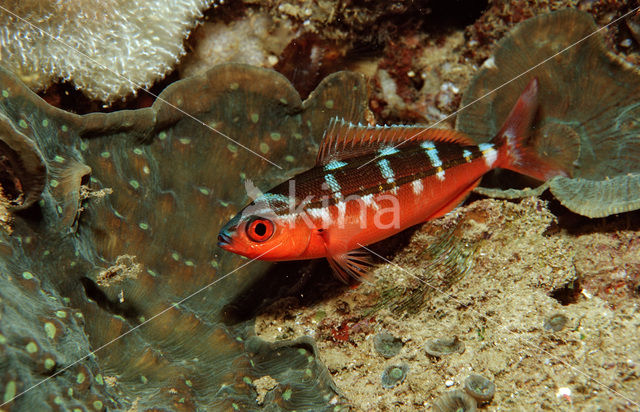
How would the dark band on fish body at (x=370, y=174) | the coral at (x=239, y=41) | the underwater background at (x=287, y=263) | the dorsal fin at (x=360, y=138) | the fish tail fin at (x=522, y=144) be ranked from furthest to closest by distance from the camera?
the coral at (x=239, y=41) → the fish tail fin at (x=522, y=144) → the dorsal fin at (x=360, y=138) → the dark band on fish body at (x=370, y=174) → the underwater background at (x=287, y=263)

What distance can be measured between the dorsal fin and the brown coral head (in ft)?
6.43

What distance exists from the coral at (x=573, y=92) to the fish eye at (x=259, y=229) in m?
2.65

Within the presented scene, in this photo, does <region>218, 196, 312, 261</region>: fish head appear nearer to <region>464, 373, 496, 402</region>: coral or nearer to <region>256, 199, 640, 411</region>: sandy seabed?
<region>256, 199, 640, 411</region>: sandy seabed

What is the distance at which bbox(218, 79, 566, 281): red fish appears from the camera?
3.01m

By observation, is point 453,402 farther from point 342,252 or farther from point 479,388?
point 342,252

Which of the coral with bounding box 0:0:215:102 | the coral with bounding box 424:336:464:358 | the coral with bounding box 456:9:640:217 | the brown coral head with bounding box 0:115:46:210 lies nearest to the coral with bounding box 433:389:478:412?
the coral with bounding box 424:336:464:358

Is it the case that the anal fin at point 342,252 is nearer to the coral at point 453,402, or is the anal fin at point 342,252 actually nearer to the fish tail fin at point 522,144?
the coral at point 453,402

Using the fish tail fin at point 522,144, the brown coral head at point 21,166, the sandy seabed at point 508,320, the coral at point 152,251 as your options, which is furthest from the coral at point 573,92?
the brown coral head at point 21,166

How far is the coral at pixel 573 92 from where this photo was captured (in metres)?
3.66

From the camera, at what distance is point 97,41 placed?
3.61m

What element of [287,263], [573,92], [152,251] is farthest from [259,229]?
[573,92]

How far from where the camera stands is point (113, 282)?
114 inches

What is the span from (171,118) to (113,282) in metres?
1.45

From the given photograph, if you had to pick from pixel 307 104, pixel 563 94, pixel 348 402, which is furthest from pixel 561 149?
pixel 348 402
